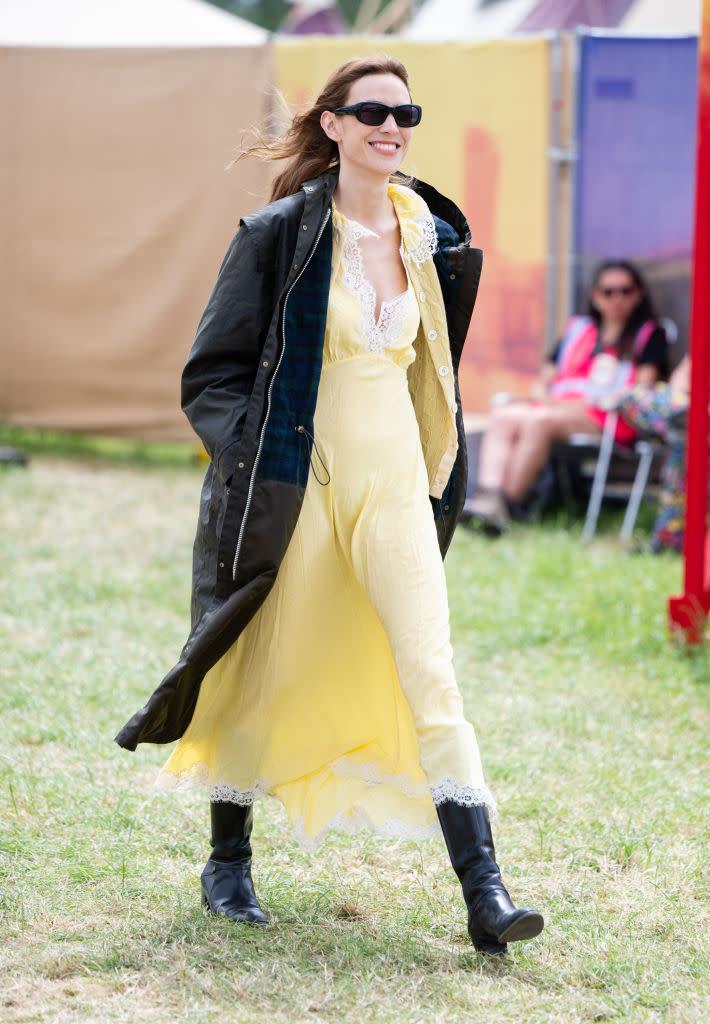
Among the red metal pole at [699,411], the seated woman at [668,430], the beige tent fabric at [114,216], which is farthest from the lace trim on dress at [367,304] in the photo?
the beige tent fabric at [114,216]

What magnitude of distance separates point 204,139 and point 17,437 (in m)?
2.77

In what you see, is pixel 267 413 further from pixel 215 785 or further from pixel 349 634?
pixel 215 785

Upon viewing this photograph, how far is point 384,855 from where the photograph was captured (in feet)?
12.0

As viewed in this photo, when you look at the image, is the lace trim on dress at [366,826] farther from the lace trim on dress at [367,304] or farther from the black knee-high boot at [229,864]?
the lace trim on dress at [367,304]

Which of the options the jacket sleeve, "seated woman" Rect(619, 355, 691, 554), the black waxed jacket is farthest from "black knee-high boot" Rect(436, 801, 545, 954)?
"seated woman" Rect(619, 355, 691, 554)

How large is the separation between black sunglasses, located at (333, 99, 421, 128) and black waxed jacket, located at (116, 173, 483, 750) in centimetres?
19

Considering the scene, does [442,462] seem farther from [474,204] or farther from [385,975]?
[474,204]

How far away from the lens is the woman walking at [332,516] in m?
3.04

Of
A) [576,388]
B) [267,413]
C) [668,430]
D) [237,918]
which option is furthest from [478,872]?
[576,388]

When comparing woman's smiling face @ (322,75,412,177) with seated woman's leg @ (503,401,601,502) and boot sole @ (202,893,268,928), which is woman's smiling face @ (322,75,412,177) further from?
seated woman's leg @ (503,401,601,502)

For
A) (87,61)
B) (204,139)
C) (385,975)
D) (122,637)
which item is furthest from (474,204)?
(385,975)

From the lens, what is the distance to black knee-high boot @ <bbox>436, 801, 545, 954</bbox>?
9.42 feet

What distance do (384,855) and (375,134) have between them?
1.84 m

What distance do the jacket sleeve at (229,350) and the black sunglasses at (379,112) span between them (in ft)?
1.25
